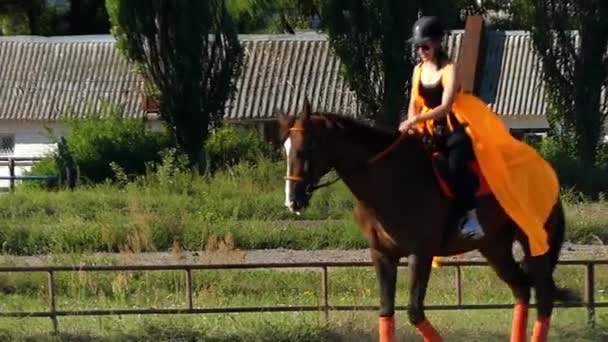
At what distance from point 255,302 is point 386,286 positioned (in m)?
4.78

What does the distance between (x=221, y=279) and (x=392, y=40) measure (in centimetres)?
1301

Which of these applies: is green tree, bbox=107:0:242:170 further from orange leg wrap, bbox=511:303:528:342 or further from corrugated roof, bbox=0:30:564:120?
orange leg wrap, bbox=511:303:528:342

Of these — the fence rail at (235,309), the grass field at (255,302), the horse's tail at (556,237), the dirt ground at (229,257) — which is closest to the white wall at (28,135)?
the dirt ground at (229,257)

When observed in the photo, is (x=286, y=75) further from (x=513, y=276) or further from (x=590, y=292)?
(x=513, y=276)

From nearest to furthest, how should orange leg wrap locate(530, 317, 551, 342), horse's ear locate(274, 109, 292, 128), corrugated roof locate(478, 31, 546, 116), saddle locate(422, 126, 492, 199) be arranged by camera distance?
horse's ear locate(274, 109, 292, 128)
saddle locate(422, 126, 492, 199)
orange leg wrap locate(530, 317, 551, 342)
corrugated roof locate(478, 31, 546, 116)

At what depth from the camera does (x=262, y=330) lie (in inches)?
433

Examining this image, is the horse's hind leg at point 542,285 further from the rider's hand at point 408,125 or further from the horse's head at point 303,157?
the horse's head at point 303,157

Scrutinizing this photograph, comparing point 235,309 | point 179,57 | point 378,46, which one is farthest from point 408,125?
point 179,57

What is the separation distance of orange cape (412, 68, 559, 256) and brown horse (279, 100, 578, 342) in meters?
0.15

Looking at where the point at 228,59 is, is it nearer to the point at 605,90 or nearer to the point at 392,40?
the point at 392,40

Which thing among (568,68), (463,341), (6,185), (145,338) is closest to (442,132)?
(463,341)

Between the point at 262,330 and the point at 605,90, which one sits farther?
the point at 605,90

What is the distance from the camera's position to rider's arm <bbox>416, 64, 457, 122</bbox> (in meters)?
9.23

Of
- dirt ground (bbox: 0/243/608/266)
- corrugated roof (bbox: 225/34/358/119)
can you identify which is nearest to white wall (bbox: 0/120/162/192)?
corrugated roof (bbox: 225/34/358/119)
